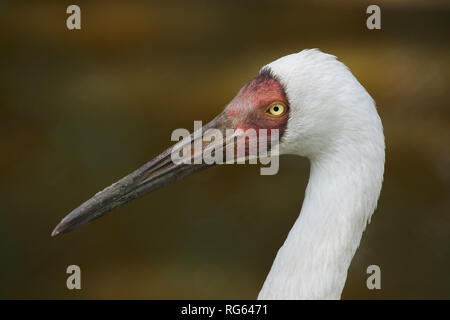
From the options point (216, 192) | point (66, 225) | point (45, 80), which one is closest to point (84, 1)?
point (45, 80)

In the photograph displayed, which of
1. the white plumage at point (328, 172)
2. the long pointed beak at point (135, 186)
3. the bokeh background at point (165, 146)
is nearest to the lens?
the white plumage at point (328, 172)

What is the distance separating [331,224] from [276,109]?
0.69ft

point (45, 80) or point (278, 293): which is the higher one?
point (45, 80)

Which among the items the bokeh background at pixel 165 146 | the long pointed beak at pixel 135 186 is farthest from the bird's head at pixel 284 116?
the bokeh background at pixel 165 146

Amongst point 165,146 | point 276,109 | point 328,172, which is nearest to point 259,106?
point 276,109

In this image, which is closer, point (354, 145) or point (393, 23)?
point (354, 145)

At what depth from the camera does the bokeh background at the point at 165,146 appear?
6.59 ft

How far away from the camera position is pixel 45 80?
2.03 meters

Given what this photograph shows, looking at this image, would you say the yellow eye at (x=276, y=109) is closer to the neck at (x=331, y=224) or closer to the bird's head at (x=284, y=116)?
the bird's head at (x=284, y=116)

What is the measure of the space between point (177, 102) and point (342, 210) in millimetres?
1144

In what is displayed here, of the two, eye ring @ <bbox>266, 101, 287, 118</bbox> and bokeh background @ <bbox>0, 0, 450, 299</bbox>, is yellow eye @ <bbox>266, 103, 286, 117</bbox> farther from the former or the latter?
bokeh background @ <bbox>0, 0, 450, 299</bbox>

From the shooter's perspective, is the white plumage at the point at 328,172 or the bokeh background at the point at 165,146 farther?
the bokeh background at the point at 165,146

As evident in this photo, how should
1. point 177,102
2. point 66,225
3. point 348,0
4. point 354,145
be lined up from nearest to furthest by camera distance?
point 354,145 → point 66,225 → point 348,0 → point 177,102

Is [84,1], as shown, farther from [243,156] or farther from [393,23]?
[243,156]
